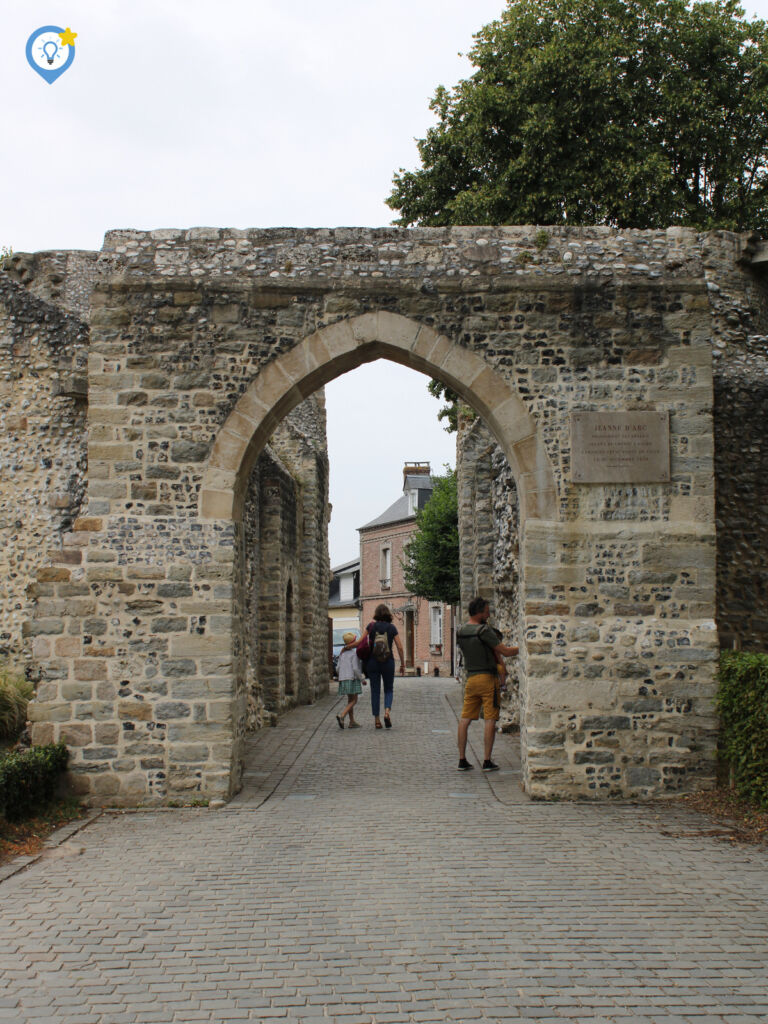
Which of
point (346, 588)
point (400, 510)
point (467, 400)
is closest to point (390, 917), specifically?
point (467, 400)

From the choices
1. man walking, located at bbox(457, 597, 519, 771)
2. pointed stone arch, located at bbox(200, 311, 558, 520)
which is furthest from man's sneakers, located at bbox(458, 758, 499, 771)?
pointed stone arch, located at bbox(200, 311, 558, 520)

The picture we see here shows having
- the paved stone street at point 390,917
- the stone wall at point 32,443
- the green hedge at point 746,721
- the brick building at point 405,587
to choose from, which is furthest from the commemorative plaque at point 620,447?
the brick building at point 405,587

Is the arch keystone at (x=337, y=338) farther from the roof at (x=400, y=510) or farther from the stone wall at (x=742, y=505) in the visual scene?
the roof at (x=400, y=510)

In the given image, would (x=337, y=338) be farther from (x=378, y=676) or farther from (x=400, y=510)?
(x=400, y=510)

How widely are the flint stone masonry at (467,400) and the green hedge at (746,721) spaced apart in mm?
195

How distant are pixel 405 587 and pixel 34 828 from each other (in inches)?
987

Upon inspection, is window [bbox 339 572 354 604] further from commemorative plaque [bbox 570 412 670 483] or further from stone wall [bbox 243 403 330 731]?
commemorative plaque [bbox 570 412 670 483]

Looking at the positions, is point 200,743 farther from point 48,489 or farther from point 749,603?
point 749,603

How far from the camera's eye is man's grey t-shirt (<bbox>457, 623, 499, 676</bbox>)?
8.30 metres

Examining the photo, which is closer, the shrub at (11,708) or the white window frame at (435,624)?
the shrub at (11,708)

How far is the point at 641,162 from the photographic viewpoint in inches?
598

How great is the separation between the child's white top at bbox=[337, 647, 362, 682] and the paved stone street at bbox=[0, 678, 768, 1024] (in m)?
4.54

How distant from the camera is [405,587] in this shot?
102 feet

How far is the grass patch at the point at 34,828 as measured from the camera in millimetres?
5750
